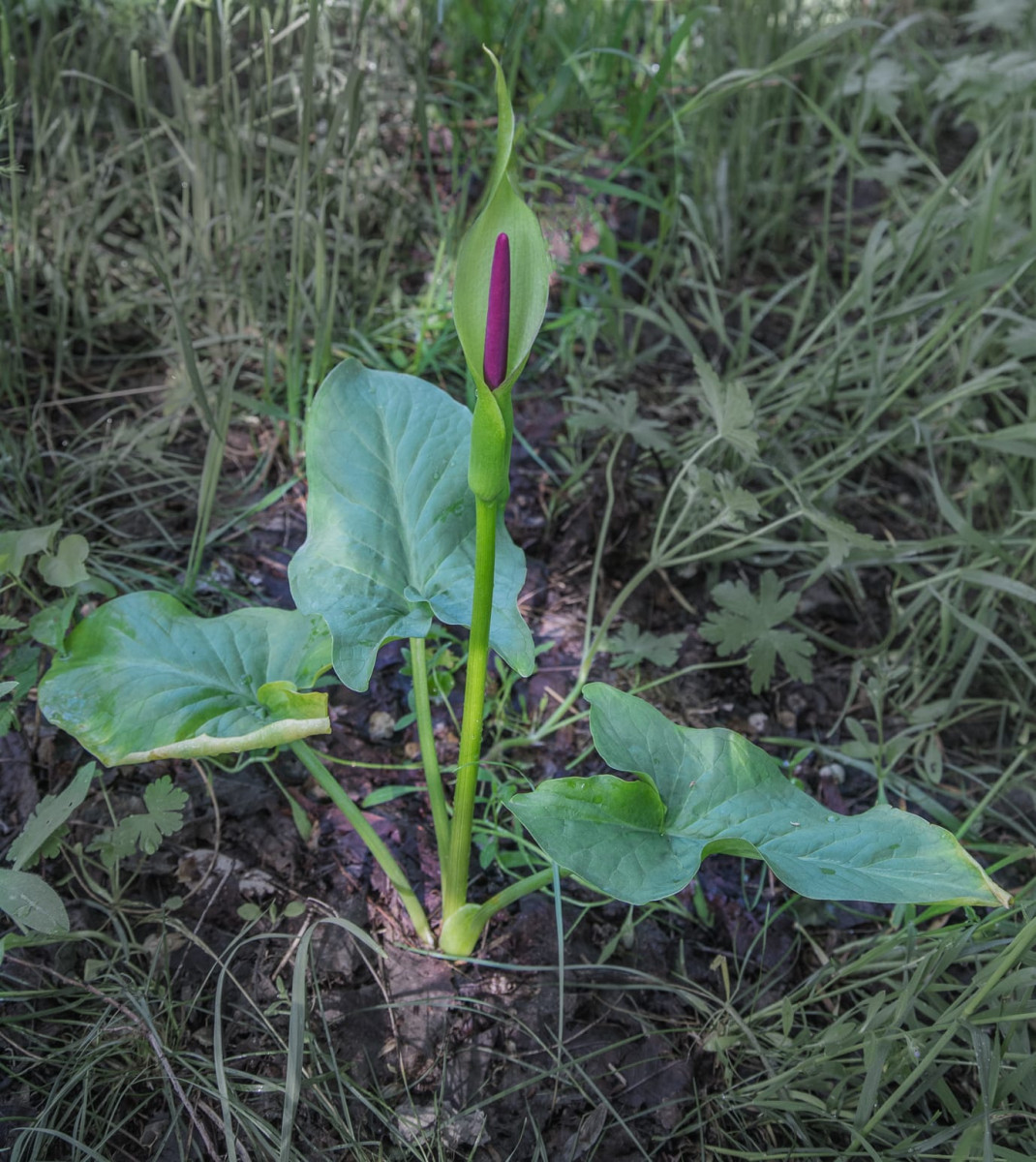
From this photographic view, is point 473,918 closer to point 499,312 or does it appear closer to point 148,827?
point 148,827

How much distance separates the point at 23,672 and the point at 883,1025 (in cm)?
96

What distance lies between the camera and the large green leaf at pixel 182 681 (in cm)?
90

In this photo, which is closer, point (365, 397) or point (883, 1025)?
point (883, 1025)

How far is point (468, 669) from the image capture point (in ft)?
3.02

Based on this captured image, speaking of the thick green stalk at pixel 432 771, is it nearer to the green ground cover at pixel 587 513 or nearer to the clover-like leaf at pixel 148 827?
the green ground cover at pixel 587 513

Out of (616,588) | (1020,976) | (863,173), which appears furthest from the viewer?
(863,173)

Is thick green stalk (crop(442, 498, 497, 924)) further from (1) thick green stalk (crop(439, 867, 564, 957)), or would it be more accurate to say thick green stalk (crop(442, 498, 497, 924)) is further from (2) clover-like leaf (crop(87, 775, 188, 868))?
(2) clover-like leaf (crop(87, 775, 188, 868))

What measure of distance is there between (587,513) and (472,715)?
24.6 inches

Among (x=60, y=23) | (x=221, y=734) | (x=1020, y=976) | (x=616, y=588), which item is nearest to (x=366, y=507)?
(x=221, y=734)

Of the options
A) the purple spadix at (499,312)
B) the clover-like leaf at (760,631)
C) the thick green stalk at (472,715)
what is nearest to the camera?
the purple spadix at (499,312)

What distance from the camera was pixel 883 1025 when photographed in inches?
37.4

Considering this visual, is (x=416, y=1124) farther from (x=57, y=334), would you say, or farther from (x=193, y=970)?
(x=57, y=334)

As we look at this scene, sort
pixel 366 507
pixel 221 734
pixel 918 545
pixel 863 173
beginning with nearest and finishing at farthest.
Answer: pixel 221 734 → pixel 366 507 → pixel 918 545 → pixel 863 173

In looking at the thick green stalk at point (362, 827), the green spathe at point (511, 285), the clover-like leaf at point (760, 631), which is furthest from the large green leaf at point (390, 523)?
the clover-like leaf at point (760, 631)
